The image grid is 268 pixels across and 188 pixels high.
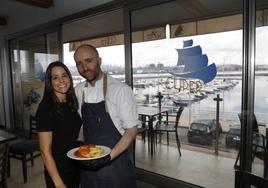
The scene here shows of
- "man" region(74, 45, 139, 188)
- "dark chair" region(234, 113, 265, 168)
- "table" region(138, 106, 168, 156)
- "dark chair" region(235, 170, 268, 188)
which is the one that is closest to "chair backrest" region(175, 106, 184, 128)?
"table" region(138, 106, 168, 156)

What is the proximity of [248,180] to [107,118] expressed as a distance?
79 cm

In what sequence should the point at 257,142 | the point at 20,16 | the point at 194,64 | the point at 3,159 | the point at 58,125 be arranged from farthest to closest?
the point at 20,16, the point at 194,64, the point at 257,142, the point at 3,159, the point at 58,125

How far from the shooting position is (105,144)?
1349mm

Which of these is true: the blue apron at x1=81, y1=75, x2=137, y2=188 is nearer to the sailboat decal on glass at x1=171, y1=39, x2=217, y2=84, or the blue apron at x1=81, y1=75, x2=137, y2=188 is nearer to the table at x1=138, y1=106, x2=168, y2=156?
the sailboat decal on glass at x1=171, y1=39, x2=217, y2=84

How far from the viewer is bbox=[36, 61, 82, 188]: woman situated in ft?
4.16

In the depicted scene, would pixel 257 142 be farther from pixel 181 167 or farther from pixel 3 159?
Result: pixel 3 159

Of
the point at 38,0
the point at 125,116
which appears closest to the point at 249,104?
the point at 125,116

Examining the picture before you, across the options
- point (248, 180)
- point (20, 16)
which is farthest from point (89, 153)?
point (20, 16)

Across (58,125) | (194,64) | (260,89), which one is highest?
(194,64)

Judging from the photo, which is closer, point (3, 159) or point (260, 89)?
point (3, 159)

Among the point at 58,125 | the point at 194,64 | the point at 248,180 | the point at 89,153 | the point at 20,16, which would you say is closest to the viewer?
the point at 248,180

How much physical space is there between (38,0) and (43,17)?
0.41 metres

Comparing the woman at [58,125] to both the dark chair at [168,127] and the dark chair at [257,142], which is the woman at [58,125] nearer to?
the dark chair at [257,142]

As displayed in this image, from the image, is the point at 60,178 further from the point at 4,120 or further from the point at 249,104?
the point at 4,120
